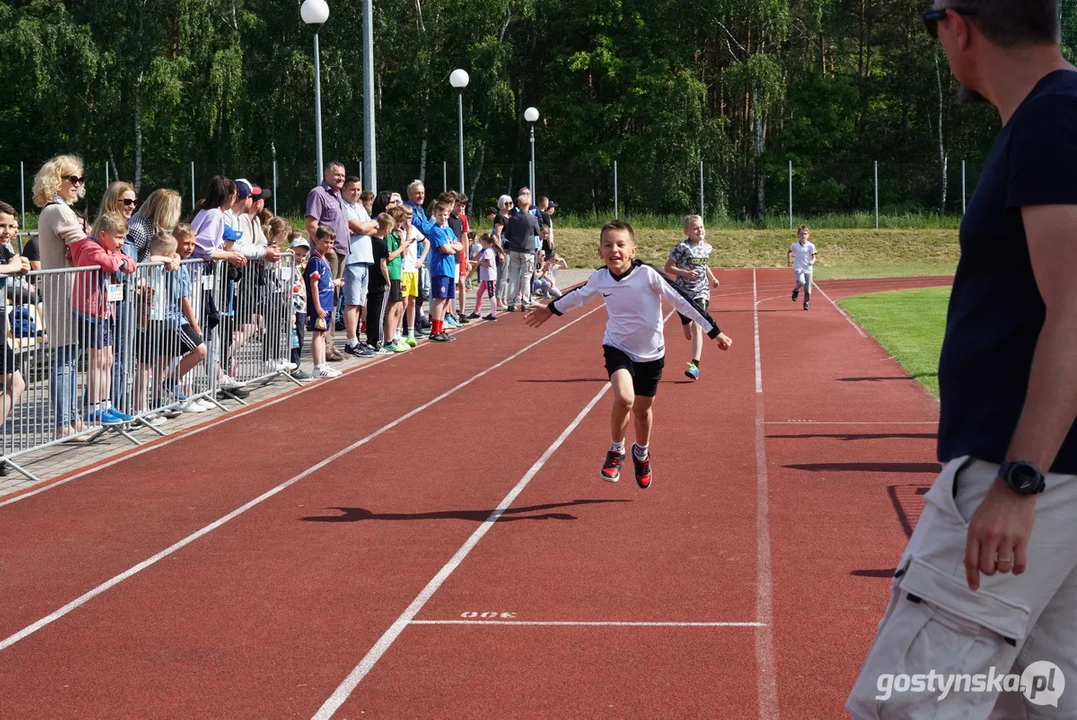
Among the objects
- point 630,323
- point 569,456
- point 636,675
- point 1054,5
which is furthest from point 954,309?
point 569,456

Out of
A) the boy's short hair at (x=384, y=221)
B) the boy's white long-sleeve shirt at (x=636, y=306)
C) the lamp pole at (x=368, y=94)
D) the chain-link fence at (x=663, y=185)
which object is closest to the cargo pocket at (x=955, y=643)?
the boy's white long-sleeve shirt at (x=636, y=306)

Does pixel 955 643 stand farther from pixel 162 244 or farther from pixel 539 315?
pixel 162 244

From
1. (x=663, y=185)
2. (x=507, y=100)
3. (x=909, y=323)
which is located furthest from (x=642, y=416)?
(x=507, y=100)

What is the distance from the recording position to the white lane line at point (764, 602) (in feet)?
16.6

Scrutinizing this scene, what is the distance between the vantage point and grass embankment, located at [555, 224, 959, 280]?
44688 millimetres

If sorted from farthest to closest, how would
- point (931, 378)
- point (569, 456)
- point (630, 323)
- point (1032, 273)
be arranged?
point (931, 378)
point (569, 456)
point (630, 323)
point (1032, 273)

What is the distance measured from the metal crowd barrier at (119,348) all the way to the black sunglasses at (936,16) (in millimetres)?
7809

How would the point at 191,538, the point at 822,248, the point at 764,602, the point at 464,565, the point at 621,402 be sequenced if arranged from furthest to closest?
the point at 822,248 < the point at 621,402 < the point at 191,538 < the point at 464,565 < the point at 764,602

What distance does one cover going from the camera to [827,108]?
5934 cm

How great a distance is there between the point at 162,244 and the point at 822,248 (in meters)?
37.5

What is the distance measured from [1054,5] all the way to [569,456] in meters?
7.93

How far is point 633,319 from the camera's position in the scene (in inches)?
359

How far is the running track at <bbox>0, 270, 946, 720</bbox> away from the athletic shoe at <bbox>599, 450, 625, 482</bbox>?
0.48 feet

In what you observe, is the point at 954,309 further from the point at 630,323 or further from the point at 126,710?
the point at 630,323
